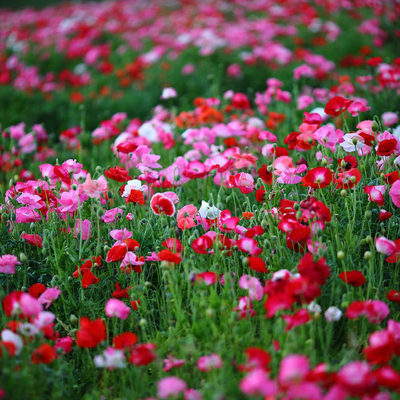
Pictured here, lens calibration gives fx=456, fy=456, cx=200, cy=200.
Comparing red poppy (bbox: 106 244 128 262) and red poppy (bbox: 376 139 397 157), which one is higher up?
red poppy (bbox: 376 139 397 157)

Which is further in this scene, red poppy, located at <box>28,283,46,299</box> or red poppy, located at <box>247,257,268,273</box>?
red poppy, located at <box>28,283,46,299</box>

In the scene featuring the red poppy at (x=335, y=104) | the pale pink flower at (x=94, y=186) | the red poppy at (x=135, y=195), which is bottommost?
the red poppy at (x=135, y=195)

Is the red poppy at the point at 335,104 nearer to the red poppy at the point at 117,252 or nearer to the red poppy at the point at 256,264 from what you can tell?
the red poppy at the point at 256,264

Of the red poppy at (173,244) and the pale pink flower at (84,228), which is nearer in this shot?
the red poppy at (173,244)

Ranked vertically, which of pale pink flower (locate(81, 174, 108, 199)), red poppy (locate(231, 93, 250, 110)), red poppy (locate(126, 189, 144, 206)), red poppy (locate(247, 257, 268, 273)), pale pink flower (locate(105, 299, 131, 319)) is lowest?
red poppy (locate(231, 93, 250, 110))

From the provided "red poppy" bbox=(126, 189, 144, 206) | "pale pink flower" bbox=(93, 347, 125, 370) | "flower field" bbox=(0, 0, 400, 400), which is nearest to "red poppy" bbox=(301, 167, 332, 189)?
"flower field" bbox=(0, 0, 400, 400)

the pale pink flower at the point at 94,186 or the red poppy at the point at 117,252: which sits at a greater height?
the pale pink flower at the point at 94,186

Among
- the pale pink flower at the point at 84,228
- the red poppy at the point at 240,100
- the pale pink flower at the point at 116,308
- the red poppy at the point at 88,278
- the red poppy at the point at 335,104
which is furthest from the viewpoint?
the red poppy at the point at 240,100

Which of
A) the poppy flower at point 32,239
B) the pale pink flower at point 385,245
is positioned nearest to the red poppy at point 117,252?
the poppy flower at point 32,239

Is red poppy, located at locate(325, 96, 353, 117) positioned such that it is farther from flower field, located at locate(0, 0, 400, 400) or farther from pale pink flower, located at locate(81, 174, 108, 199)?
pale pink flower, located at locate(81, 174, 108, 199)

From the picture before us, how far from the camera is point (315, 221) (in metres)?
1.58

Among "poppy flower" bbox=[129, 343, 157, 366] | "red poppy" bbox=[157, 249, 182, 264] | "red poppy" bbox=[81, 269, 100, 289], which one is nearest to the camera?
"poppy flower" bbox=[129, 343, 157, 366]

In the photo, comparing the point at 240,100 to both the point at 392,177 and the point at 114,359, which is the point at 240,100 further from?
the point at 114,359

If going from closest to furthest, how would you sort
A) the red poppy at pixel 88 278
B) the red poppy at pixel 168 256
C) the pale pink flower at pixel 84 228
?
the red poppy at pixel 168 256, the red poppy at pixel 88 278, the pale pink flower at pixel 84 228
